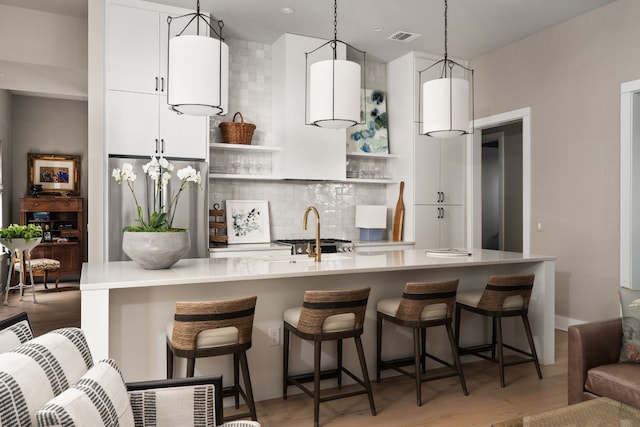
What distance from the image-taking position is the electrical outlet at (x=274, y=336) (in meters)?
3.17

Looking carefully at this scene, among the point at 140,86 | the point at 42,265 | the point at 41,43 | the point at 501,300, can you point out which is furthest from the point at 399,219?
the point at 42,265

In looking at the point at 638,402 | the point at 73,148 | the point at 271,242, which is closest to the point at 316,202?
the point at 271,242

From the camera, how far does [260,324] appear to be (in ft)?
10.3

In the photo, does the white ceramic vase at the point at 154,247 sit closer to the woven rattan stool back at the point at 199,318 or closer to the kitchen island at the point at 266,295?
the kitchen island at the point at 266,295

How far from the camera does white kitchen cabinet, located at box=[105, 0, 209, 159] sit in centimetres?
441

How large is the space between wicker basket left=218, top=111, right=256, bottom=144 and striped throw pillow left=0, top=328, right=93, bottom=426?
3624 mm

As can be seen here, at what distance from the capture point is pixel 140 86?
4504mm

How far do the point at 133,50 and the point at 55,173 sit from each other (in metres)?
5.10

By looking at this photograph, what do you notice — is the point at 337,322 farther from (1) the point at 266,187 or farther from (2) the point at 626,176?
(2) the point at 626,176

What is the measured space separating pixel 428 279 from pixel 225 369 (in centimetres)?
167

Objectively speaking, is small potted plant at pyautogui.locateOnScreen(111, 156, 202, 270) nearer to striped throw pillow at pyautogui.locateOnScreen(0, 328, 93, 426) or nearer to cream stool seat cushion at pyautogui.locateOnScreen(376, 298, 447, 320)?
striped throw pillow at pyautogui.locateOnScreen(0, 328, 93, 426)

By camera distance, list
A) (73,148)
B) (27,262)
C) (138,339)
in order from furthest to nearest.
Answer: (73,148)
(27,262)
(138,339)

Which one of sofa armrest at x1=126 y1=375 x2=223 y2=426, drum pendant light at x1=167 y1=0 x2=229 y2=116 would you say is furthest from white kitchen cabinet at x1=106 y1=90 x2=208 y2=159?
sofa armrest at x1=126 y1=375 x2=223 y2=426

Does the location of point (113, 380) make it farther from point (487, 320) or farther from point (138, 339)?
point (487, 320)
